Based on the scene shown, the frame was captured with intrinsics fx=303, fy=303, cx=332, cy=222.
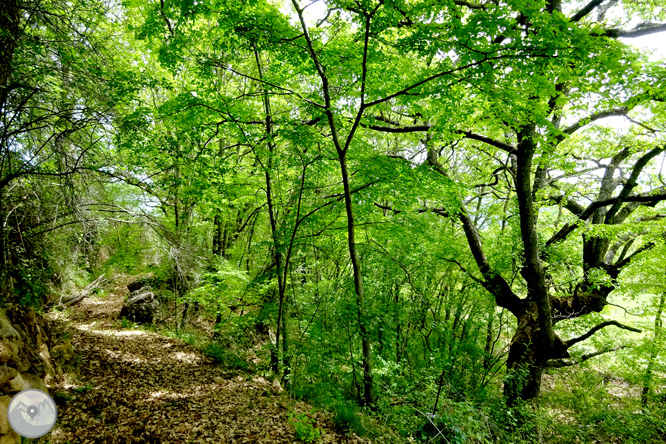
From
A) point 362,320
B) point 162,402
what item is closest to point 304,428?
point 362,320

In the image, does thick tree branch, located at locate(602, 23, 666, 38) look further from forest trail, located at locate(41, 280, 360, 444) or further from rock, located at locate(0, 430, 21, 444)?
rock, located at locate(0, 430, 21, 444)

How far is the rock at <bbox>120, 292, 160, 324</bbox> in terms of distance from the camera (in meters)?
10.8

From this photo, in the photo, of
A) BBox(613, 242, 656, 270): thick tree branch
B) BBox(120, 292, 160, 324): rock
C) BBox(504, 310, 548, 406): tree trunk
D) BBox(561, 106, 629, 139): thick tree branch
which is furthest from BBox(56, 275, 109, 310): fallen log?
BBox(613, 242, 656, 270): thick tree branch

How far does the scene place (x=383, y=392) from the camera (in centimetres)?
539

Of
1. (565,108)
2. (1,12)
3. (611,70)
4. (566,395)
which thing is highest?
(565,108)

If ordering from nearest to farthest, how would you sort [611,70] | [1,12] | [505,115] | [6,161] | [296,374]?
1. [1,12]
2. [611,70]
3. [6,161]
4. [505,115]
5. [296,374]

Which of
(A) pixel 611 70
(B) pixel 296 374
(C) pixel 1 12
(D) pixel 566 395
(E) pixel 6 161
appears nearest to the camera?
(C) pixel 1 12

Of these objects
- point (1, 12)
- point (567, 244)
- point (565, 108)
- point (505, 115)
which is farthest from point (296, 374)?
point (565, 108)

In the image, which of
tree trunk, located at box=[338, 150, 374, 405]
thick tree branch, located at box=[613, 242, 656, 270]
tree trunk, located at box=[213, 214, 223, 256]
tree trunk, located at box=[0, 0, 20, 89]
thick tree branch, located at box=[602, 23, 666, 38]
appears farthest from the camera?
tree trunk, located at box=[213, 214, 223, 256]

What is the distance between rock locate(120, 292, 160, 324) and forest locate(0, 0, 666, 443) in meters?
0.10

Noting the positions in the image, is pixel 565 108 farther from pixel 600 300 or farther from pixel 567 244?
pixel 600 300

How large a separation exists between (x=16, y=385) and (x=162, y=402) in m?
2.00

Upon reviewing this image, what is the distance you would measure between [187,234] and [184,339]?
325 cm

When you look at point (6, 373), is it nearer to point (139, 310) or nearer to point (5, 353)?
point (5, 353)
